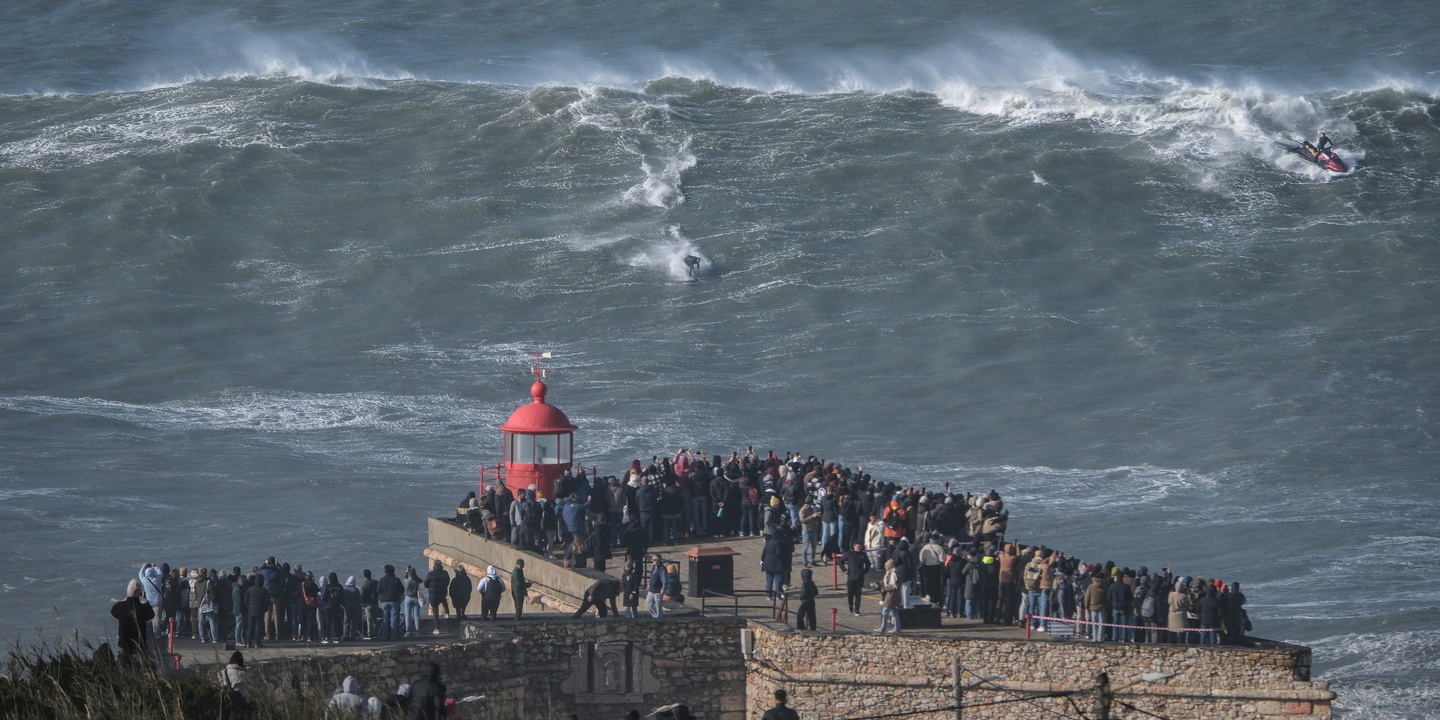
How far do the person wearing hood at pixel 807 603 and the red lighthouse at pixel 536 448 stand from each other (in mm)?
6409

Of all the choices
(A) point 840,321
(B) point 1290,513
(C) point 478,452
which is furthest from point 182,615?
(A) point 840,321

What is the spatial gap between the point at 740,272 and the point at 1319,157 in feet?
61.1

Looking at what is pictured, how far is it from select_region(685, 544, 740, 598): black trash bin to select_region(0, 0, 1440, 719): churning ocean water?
11.2m

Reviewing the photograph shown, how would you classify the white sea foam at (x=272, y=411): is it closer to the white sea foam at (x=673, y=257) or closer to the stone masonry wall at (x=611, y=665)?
the white sea foam at (x=673, y=257)

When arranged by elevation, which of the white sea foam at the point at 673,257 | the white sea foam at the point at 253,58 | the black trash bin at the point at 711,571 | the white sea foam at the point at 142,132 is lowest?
the black trash bin at the point at 711,571

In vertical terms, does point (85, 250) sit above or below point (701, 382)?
above

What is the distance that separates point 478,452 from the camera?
44.5 m

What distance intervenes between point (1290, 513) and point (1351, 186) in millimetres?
21977

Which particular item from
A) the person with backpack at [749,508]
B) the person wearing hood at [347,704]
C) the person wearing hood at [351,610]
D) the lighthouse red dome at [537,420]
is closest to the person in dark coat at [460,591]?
the person wearing hood at [351,610]

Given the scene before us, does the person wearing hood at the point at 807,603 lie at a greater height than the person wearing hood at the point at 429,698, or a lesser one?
greater

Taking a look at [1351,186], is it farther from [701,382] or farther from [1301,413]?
[701,382]

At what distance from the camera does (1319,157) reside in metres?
60.6

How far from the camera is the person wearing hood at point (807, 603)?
2436cm

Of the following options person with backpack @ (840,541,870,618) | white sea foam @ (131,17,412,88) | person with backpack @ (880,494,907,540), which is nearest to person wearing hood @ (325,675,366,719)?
person with backpack @ (840,541,870,618)
